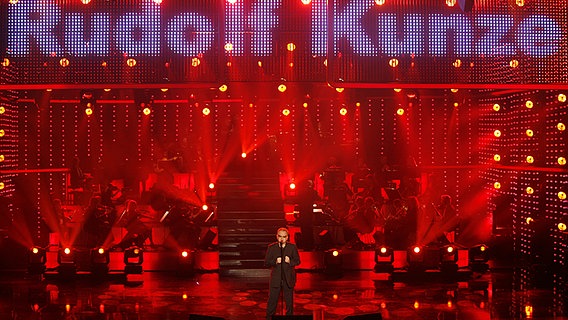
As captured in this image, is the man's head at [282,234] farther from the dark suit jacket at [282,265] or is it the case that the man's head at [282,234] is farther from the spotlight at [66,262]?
the spotlight at [66,262]

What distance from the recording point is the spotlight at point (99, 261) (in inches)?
589

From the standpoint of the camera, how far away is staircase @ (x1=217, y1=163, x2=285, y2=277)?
15930 millimetres

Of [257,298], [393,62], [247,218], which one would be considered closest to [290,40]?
[393,62]

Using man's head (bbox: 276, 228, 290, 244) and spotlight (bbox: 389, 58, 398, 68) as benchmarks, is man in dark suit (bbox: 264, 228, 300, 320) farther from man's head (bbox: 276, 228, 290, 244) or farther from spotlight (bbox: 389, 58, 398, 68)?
spotlight (bbox: 389, 58, 398, 68)

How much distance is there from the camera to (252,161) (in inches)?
944

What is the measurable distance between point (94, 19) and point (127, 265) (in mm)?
6590

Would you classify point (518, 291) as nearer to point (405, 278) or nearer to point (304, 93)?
point (405, 278)

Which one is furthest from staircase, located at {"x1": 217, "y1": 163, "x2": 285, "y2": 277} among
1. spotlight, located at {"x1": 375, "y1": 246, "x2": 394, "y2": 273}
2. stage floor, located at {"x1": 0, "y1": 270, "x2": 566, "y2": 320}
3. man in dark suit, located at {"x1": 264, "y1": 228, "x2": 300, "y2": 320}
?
man in dark suit, located at {"x1": 264, "y1": 228, "x2": 300, "y2": 320}

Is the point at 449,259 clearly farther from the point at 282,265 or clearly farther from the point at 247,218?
the point at 282,265

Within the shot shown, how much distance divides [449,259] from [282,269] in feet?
20.1

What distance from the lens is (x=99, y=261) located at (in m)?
15.1

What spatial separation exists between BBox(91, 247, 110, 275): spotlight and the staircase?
249cm

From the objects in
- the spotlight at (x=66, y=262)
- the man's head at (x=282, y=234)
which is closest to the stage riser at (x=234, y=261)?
the spotlight at (x=66, y=262)

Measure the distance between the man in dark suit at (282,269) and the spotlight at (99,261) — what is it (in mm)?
5983
